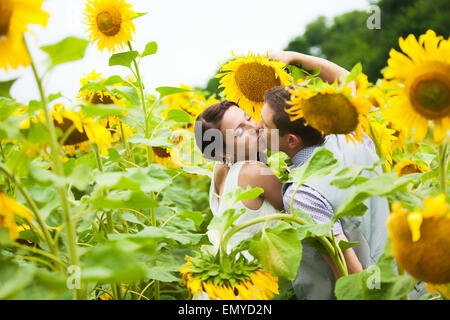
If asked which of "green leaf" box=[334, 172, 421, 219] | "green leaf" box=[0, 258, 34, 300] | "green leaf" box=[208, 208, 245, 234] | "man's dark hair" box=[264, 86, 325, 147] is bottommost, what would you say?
"green leaf" box=[0, 258, 34, 300]

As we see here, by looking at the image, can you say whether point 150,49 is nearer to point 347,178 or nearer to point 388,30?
point 347,178

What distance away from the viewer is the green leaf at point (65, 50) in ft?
1.52

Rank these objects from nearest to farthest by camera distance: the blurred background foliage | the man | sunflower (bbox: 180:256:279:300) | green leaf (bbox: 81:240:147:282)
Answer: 1. green leaf (bbox: 81:240:147:282)
2. sunflower (bbox: 180:256:279:300)
3. the man
4. the blurred background foliage

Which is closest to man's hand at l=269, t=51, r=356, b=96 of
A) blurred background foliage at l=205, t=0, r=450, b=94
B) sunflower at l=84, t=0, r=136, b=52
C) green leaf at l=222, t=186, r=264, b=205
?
sunflower at l=84, t=0, r=136, b=52

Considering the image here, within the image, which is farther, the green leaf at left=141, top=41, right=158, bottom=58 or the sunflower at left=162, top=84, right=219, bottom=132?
the sunflower at left=162, top=84, right=219, bottom=132

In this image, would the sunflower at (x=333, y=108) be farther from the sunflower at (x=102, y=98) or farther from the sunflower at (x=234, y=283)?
the sunflower at (x=102, y=98)

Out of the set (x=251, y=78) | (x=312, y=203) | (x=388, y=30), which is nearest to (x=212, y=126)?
(x=251, y=78)

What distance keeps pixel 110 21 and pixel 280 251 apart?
0.68 m

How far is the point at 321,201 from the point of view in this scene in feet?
2.76

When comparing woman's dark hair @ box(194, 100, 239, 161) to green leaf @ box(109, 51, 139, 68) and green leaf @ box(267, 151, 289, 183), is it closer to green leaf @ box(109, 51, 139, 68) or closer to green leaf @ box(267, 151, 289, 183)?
green leaf @ box(267, 151, 289, 183)

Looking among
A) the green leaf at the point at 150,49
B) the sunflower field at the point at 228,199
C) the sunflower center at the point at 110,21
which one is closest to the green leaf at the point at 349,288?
the sunflower field at the point at 228,199

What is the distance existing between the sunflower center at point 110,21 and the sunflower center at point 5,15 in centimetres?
58

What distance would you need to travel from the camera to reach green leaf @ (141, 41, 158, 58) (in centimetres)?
93
